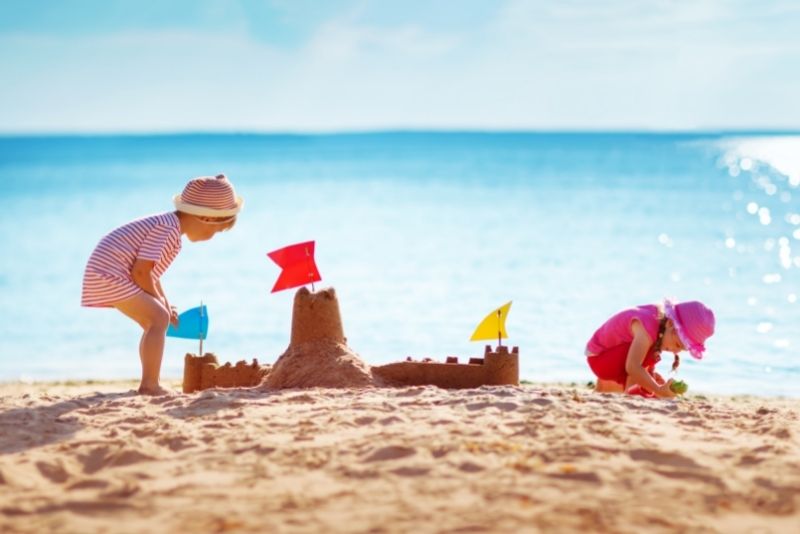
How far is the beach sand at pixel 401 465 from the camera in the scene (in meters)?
3.38

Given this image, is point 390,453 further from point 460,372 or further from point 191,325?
point 191,325

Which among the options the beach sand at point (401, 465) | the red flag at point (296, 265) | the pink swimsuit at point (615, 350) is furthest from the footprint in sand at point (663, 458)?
the red flag at point (296, 265)

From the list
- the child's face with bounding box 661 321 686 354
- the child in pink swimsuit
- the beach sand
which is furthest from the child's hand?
the beach sand

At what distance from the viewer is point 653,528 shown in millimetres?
3287

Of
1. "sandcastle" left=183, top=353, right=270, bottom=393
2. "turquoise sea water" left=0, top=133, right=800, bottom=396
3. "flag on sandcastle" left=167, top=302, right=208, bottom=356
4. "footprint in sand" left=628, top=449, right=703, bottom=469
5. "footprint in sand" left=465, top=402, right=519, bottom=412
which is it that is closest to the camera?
"footprint in sand" left=628, top=449, right=703, bottom=469

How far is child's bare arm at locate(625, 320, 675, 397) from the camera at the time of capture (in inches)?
225

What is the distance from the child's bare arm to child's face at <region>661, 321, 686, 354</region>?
0.28ft

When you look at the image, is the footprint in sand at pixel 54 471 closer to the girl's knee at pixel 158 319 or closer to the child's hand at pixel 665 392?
the girl's knee at pixel 158 319

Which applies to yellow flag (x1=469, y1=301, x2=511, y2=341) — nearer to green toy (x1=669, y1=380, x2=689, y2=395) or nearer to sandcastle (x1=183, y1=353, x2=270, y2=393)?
green toy (x1=669, y1=380, x2=689, y2=395)

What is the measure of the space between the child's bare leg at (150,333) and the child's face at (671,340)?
101 inches

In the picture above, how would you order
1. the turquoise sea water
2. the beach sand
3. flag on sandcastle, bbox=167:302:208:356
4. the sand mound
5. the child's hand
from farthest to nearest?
the turquoise sea water
flag on sandcastle, bbox=167:302:208:356
the child's hand
the sand mound
the beach sand

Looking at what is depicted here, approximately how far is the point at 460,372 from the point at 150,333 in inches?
61.8

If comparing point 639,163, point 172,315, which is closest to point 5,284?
point 172,315

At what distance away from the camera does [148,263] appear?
564cm
